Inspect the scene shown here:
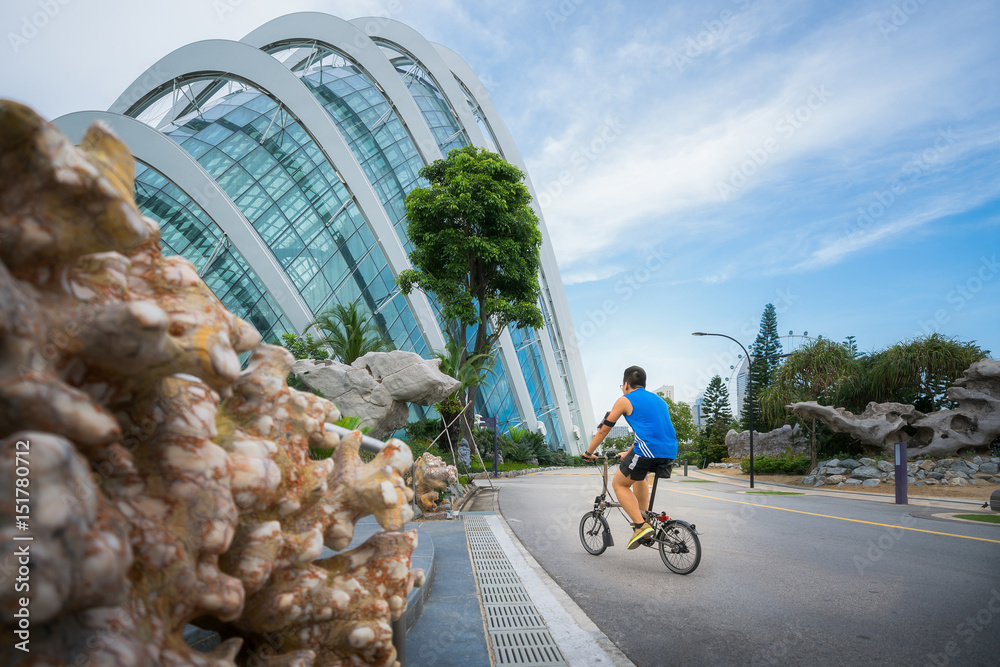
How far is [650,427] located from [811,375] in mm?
29580

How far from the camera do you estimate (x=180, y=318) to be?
144 centimetres

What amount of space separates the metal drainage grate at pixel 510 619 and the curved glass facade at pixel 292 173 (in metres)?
19.5

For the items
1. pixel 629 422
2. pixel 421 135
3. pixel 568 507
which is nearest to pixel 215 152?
pixel 421 135

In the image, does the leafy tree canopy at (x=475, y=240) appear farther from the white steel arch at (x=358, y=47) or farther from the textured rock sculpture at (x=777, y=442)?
the textured rock sculpture at (x=777, y=442)

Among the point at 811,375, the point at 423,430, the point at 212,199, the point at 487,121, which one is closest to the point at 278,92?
the point at 212,199

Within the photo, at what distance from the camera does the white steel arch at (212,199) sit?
22344 mm

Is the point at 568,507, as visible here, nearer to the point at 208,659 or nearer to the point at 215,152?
the point at 208,659

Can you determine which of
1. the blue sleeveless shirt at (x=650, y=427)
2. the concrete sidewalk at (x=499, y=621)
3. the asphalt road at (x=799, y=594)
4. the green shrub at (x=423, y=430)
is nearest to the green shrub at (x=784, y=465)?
the green shrub at (x=423, y=430)

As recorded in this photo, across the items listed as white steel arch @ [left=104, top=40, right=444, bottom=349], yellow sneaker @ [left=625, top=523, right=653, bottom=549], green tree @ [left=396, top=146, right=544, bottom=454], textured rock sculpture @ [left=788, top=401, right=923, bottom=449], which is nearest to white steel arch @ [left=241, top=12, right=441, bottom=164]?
white steel arch @ [left=104, top=40, right=444, bottom=349]

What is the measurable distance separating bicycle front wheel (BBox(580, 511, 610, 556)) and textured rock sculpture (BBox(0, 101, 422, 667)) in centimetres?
487

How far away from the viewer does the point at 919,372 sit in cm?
2495

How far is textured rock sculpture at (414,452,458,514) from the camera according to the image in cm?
961

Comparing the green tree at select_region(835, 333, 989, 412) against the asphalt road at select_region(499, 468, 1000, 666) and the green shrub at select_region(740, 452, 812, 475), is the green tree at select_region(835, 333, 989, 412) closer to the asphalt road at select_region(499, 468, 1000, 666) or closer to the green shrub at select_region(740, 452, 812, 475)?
the green shrub at select_region(740, 452, 812, 475)

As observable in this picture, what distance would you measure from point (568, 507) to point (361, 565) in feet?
34.1
